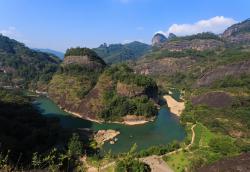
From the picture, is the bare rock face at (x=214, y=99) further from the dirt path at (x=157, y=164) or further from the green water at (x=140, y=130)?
the dirt path at (x=157, y=164)

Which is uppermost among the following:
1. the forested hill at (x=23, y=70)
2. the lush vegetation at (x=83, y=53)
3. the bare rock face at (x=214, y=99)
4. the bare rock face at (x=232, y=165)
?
the lush vegetation at (x=83, y=53)

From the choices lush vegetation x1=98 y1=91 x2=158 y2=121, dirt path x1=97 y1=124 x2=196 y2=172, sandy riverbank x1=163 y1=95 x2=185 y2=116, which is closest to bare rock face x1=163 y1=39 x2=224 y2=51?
sandy riverbank x1=163 y1=95 x2=185 y2=116

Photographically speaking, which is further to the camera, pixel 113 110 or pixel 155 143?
pixel 113 110

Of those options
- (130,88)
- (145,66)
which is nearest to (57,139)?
(130,88)

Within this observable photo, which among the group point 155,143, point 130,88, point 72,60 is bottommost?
point 155,143

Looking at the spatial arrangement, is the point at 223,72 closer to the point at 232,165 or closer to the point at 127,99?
the point at 127,99

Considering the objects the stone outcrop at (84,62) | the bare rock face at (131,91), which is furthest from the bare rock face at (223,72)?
the stone outcrop at (84,62)

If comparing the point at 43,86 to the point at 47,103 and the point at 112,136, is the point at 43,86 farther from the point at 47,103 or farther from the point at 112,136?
the point at 112,136

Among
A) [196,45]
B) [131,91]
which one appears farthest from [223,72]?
[196,45]
